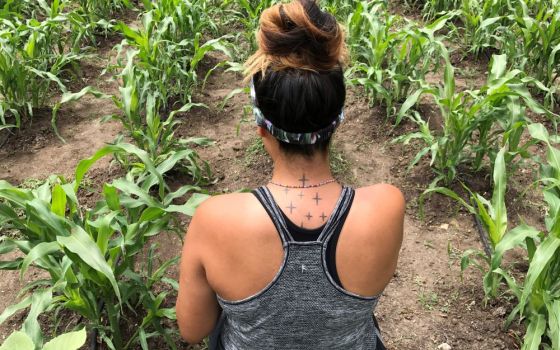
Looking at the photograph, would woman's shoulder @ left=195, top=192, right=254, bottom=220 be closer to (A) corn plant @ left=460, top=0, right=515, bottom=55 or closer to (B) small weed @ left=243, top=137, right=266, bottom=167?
(B) small weed @ left=243, top=137, right=266, bottom=167

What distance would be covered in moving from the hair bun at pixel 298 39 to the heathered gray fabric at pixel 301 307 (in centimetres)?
34

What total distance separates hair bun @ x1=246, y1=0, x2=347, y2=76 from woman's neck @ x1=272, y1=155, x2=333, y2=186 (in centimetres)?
24

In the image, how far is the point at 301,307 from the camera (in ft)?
4.70

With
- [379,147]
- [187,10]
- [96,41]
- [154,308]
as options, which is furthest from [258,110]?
[96,41]

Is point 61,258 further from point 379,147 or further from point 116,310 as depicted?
point 379,147

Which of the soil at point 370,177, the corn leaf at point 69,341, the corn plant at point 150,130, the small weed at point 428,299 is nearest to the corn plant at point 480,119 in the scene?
the soil at point 370,177

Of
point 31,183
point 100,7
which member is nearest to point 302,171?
point 31,183

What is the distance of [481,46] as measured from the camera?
455cm

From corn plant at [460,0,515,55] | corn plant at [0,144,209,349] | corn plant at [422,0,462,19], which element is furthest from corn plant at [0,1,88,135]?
corn plant at [422,0,462,19]

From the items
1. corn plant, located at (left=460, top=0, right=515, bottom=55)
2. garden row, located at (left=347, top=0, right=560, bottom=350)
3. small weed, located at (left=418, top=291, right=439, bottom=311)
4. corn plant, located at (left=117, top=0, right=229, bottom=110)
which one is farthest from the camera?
corn plant, located at (left=460, top=0, right=515, bottom=55)

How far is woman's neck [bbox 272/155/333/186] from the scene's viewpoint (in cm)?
139

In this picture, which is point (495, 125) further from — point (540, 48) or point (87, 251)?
point (87, 251)

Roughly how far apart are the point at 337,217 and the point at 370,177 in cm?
209

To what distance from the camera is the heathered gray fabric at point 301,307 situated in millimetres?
1365
